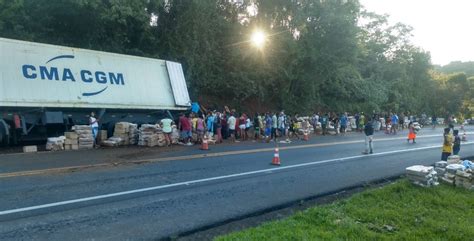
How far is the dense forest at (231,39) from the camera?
20.7 meters

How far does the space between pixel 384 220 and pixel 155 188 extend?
15.8 feet

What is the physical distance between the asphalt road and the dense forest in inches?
381

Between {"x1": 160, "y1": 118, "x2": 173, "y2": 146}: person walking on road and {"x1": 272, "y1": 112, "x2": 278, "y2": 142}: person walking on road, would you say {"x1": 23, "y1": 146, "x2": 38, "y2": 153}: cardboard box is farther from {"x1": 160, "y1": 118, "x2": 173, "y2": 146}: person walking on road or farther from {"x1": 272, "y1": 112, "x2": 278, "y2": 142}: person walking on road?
{"x1": 272, "y1": 112, "x2": 278, "y2": 142}: person walking on road

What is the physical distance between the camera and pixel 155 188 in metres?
8.85

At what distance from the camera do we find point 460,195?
33.2 feet

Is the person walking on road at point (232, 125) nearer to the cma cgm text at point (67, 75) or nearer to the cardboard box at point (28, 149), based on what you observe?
the cma cgm text at point (67, 75)

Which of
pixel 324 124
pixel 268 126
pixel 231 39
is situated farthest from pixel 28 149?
pixel 324 124

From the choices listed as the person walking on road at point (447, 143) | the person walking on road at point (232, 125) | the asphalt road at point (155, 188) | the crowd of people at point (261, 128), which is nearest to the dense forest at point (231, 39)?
the crowd of people at point (261, 128)

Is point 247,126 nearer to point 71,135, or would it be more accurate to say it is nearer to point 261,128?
point 261,128

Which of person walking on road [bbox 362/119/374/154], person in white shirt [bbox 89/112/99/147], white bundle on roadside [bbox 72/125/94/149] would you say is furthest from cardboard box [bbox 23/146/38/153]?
person walking on road [bbox 362/119/374/154]

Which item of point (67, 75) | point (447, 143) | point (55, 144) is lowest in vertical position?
point (447, 143)

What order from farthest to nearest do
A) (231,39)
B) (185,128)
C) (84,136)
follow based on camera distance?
(231,39)
(185,128)
(84,136)

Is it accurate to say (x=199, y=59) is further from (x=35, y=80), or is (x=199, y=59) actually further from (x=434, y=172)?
(x=434, y=172)

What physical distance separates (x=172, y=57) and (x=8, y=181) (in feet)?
55.5
